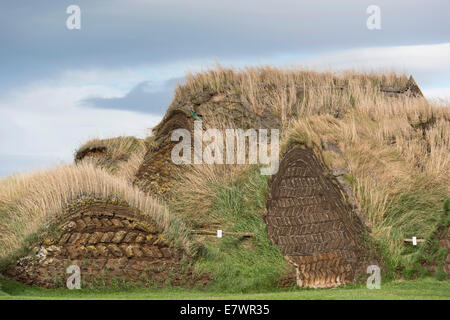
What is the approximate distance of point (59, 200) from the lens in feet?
39.3

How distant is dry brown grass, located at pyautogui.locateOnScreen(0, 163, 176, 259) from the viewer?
11852 mm

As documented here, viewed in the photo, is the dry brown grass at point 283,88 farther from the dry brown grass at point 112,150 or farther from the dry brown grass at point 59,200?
the dry brown grass at point 59,200

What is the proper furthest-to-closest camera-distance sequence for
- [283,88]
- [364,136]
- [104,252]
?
[283,88] → [364,136] → [104,252]

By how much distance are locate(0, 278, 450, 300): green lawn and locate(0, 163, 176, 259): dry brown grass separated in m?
1.36

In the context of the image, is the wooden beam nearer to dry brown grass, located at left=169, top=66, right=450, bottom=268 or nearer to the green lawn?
dry brown grass, located at left=169, top=66, right=450, bottom=268

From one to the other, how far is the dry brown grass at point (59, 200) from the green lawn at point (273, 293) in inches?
53.6

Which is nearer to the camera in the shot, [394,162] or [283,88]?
[394,162]

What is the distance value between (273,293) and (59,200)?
16.1 feet

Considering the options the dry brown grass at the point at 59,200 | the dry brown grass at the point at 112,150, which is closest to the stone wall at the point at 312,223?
the dry brown grass at the point at 59,200

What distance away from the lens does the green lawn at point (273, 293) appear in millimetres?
8734

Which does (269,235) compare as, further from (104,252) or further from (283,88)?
(283,88)

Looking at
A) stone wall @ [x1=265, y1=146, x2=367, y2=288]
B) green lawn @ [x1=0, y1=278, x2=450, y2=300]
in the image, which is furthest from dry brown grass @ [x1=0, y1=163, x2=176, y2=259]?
stone wall @ [x1=265, y1=146, x2=367, y2=288]

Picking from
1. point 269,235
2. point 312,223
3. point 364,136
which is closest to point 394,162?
point 364,136

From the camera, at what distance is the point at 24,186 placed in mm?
14516
